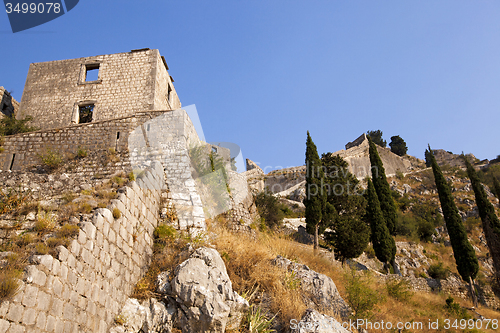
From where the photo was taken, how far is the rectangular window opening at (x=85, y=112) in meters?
12.7

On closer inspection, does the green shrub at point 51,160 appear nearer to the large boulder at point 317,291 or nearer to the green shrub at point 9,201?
the green shrub at point 9,201

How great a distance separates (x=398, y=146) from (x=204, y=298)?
2507 inches

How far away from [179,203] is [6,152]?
5882 mm

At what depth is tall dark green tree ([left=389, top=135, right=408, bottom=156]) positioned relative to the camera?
60.2 meters

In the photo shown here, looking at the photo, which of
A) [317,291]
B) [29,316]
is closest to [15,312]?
[29,316]

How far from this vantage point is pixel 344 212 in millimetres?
19766

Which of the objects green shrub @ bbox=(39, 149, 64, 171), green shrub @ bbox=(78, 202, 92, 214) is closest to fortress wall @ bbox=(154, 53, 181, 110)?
green shrub @ bbox=(39, 149, 64, 171)

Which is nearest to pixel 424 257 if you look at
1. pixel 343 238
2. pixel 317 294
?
pixel 343 238

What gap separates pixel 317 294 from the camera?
684 centimetres

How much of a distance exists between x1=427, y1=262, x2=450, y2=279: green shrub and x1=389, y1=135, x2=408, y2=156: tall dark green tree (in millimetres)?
42288

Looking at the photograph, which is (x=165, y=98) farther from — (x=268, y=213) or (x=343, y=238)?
(x=343, y=238)

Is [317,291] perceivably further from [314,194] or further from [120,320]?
[314,194]

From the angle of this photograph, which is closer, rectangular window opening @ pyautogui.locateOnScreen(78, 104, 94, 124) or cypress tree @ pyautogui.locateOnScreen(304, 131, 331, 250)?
rectangular window opening @ pyautogui.locateOnScreen(78, 104, 94, 124)

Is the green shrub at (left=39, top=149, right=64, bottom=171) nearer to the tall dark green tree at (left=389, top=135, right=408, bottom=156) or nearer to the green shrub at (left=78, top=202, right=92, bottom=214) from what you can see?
the green shrub at (left=78, top=202, right=92, bottom=214)
